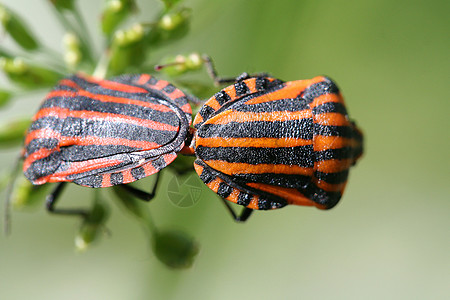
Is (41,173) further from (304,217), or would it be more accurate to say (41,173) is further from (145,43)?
(304,217)

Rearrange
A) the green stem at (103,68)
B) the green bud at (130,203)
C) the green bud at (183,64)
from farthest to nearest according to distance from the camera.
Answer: the green stem at (103,68)
the green bud at (130,203)
the green bud at (183,64)

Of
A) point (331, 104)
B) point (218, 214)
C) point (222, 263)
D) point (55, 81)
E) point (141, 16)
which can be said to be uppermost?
point (141, 16)

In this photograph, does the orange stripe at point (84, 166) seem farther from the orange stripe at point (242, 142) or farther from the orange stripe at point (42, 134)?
the orange stripe at point (242, 142)

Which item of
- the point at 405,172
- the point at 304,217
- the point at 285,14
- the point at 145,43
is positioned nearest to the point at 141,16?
the point at 285,14

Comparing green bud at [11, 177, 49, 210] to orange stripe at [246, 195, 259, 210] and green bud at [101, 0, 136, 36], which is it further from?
orange stripe at [246, 195, 259, 210]

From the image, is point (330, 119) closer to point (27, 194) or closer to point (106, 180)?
point (106, 180)

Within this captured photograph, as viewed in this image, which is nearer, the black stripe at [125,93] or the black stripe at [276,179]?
the black stripe at [276,179]

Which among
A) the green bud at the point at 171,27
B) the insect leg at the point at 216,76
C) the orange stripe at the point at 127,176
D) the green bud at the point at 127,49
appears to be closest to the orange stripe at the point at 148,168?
the orange stripe at the point at 127,176
